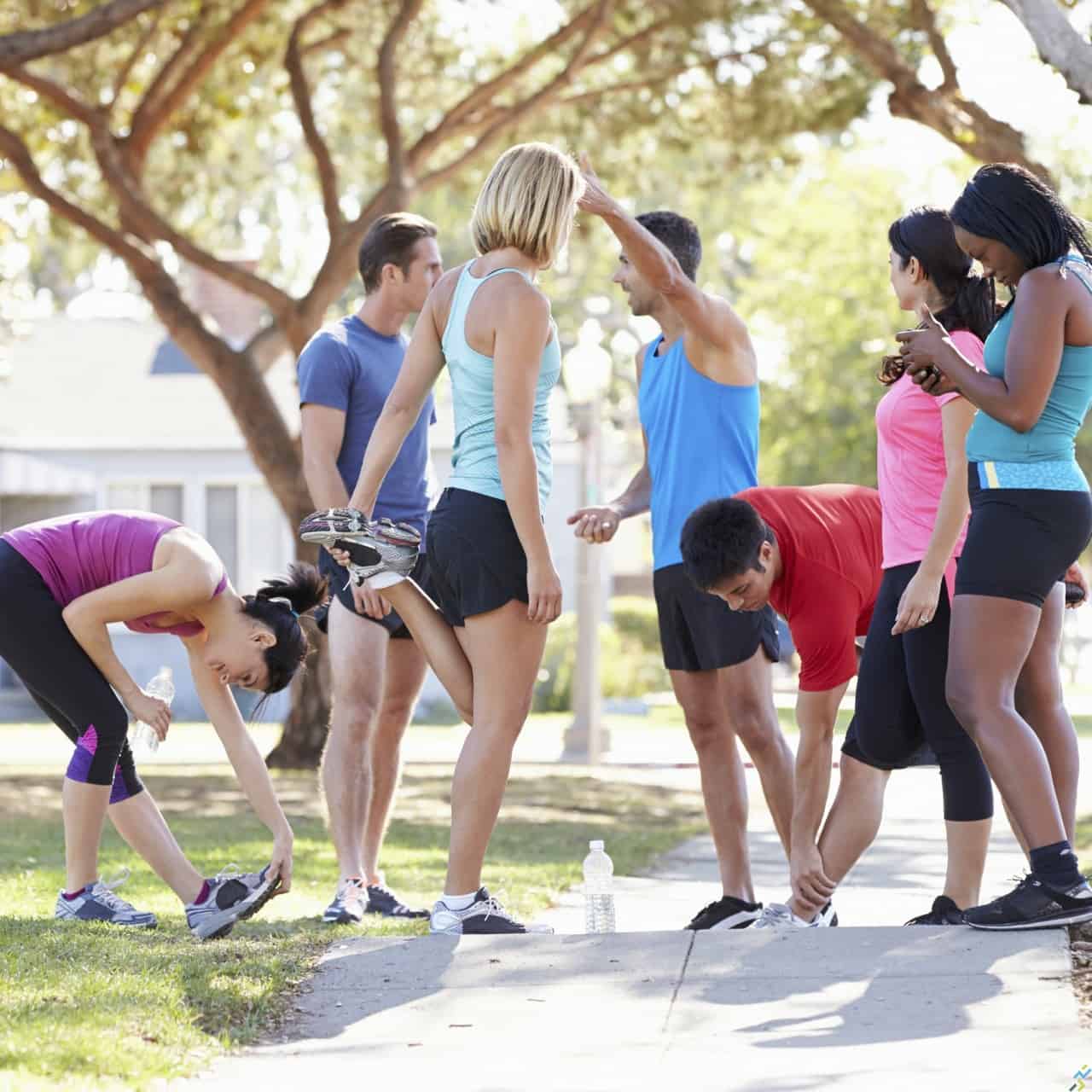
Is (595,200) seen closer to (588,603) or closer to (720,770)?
(720,770)

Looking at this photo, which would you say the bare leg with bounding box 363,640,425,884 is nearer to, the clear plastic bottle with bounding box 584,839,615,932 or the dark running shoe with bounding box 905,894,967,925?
the clear plastic bottle with bounding box 584,839,615,932

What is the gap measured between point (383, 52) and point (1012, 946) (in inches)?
479

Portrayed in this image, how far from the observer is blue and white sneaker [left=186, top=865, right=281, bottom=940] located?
582 cm

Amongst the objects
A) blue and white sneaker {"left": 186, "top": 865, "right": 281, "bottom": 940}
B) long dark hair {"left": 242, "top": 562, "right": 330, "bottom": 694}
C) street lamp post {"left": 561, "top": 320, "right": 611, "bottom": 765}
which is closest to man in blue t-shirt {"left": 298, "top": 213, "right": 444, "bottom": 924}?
long dark hair {"left": 242, "top": 562, "right": 330, "bottom": 694}

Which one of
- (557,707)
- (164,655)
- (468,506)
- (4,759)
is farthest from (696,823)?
(164,655)

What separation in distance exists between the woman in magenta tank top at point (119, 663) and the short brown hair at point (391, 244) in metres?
1.39

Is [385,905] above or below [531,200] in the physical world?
below

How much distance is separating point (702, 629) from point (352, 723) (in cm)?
143

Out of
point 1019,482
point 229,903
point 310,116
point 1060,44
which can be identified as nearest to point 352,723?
point 229,903

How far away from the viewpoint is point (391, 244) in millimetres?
6953

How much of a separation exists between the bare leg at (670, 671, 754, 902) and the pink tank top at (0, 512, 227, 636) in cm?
161

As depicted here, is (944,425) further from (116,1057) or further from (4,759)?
(4,759)

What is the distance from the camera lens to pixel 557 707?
2803 centimetres

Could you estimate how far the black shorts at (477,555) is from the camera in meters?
5.44
